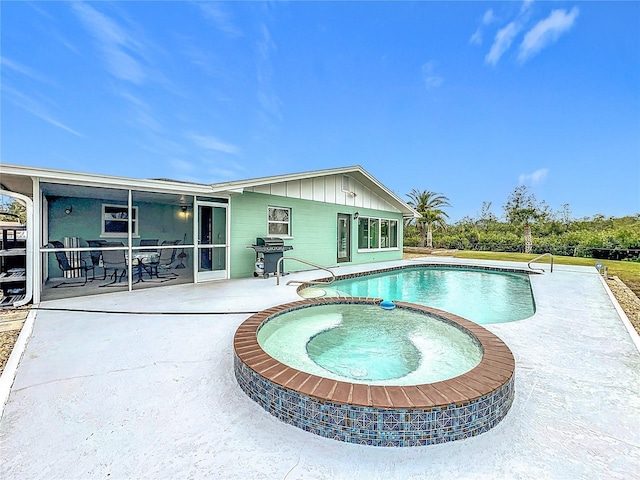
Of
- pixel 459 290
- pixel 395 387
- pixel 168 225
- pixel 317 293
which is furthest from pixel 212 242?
pixel 395 387

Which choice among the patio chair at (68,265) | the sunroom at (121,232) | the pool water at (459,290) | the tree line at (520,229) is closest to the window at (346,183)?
the pool water at (459,290)

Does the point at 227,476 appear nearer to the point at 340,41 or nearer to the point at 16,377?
the point at 16,377

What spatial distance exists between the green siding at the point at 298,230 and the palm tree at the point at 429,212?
12.0 meters

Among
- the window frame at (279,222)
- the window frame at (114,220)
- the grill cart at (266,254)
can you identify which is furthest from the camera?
the window frame at (279,222)

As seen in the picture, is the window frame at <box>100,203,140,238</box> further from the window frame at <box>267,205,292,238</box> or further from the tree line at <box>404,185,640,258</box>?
the tree line at <box>404,185,640,258</box>

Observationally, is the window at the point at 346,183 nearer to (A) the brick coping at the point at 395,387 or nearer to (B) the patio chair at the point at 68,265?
(B) the patio chair at the point at 68,265

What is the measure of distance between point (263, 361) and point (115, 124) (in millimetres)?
27158

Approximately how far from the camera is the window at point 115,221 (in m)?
10.2

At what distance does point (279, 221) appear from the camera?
10742mm

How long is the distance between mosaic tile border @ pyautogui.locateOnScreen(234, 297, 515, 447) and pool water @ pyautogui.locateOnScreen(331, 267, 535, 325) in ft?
11.7

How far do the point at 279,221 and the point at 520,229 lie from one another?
71.5 feet

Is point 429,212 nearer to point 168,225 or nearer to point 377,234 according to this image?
point 377,234

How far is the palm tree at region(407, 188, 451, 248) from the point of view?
25844 millimetres

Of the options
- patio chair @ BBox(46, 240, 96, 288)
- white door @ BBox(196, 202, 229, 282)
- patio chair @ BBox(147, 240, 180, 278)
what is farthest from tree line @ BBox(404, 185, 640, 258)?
patio chair @ BBox(46, 240, 96, 288)
